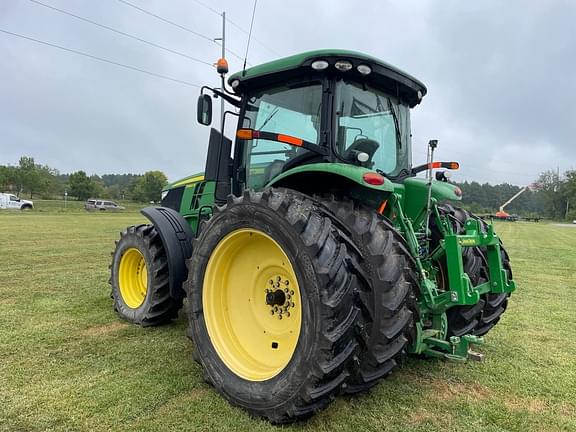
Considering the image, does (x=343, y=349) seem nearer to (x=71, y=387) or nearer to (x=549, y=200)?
(x=71, y=387)

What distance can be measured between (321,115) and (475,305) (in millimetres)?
2071

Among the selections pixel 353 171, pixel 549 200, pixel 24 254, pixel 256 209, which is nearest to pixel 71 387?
pixel 256 209

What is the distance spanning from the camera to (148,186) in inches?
2633

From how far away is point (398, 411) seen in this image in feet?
8.98

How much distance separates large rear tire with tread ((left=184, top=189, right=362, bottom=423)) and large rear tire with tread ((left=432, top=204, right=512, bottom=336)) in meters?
1.55

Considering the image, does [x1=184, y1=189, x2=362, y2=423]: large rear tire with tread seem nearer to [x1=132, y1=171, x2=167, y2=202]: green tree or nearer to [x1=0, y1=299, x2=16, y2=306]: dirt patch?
[x1=0, y1=299, x2=16, y2=306]: dirt patch

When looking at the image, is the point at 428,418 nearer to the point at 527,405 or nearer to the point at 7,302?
the point at 527,405

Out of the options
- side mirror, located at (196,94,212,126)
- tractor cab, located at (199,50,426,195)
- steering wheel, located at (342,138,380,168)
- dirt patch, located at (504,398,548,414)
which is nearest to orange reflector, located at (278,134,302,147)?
tractor cab, located at (199,50,426,195)

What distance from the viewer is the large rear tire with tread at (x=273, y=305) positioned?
2.36 metres

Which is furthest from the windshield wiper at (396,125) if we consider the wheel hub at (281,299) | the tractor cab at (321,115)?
the wheel hub at (281,299)

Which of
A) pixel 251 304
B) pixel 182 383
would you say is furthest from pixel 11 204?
pixel 251 304

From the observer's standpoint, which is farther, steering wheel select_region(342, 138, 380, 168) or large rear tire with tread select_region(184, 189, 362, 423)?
steering wheel select_region(342, 138, 380, 168)

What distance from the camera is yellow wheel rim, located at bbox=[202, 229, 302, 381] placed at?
2.86 m

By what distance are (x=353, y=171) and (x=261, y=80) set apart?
1.51m
